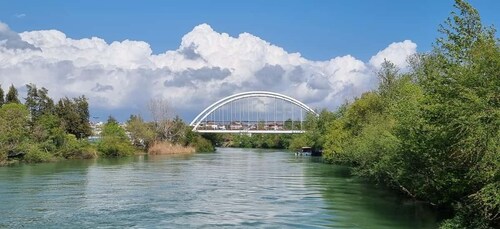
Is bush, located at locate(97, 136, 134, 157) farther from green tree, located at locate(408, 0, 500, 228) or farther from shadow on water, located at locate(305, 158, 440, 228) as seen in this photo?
green tree, located at locate(408, 0, 500, 228)

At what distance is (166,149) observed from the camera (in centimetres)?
9681

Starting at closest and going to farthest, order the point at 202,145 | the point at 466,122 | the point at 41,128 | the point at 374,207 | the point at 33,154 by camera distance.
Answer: the point at 466,122 < the point at 374,207 < the point at 33,154 < the point at 41,128 < the point at 202,145

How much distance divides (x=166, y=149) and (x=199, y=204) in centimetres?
6971

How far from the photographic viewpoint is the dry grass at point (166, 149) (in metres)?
94.8

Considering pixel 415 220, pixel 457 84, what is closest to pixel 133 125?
pixel 415 220

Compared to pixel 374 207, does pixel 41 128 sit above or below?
above

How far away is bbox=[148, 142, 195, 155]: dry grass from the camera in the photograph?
94812 mm

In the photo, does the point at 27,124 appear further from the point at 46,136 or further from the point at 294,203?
the point at 294,203

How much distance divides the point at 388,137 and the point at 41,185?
22.2 m

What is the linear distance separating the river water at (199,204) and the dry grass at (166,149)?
5228 cm

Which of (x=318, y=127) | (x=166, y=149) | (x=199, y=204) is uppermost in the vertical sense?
(x=318, y=127)

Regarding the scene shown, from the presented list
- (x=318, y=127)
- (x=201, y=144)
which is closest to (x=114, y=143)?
(x=201, y=144)

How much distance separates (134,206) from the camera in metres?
26.8

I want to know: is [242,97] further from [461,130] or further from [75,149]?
[461,130]
